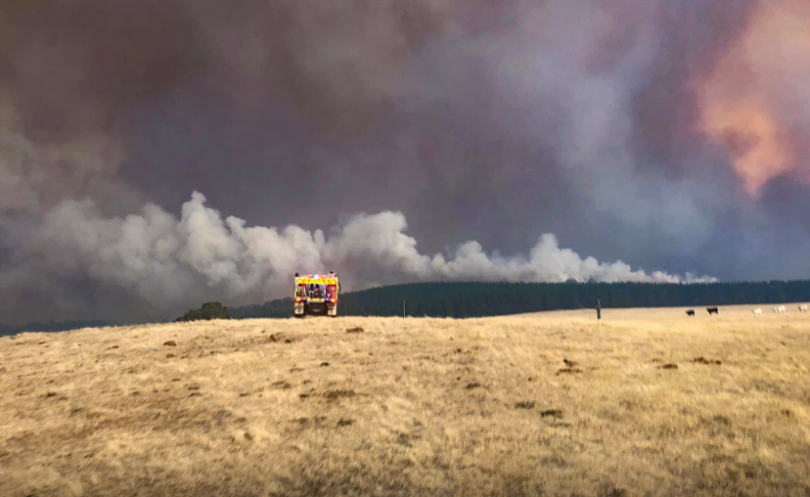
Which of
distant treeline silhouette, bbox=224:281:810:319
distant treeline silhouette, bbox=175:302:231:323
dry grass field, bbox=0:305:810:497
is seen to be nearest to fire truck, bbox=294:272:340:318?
dry grass field, bbox=0:305:810:497

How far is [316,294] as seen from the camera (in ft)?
137

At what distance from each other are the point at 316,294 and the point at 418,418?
30.2 meters

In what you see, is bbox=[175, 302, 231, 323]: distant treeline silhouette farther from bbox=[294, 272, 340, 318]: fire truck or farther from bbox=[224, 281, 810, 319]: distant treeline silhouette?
bbox=[224, 281, 810, 319]: distant treeline silhouette

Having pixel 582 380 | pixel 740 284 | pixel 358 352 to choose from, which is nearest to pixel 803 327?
pixel 582 380

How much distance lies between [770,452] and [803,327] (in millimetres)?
22028

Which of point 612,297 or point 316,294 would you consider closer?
point 316,294

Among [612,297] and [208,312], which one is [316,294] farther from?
[612,297]

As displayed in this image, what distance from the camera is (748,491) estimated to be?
7762mm

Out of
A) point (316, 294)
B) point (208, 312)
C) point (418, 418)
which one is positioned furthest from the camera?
point (208, 312)

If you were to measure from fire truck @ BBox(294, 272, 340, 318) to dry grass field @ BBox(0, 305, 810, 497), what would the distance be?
56.9 feet

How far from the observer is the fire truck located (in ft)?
136

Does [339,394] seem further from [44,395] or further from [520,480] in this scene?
[44,395]

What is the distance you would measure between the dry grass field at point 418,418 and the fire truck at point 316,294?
683 inches

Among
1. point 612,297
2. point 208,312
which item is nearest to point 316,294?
point 208,312
